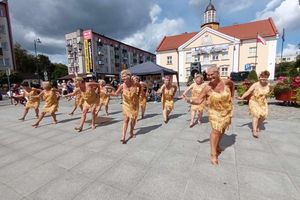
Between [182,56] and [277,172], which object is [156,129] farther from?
[182,56]

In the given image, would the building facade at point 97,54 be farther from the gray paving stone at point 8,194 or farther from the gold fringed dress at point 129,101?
the gray paving stone at point 8,194

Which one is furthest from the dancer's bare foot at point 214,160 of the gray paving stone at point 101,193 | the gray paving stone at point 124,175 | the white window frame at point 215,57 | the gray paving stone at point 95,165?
the white window frame at point 215,57

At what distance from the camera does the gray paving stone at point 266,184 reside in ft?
7.34

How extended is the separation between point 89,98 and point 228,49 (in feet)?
112

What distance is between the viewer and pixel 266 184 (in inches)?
95.6

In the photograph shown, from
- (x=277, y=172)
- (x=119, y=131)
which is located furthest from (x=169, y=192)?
(x=119, y=131)

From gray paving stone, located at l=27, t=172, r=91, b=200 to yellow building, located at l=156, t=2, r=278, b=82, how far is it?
25.6 meters

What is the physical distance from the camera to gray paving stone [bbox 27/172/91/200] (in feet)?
7.62

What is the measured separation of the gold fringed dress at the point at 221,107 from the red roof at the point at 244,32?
1384 inches

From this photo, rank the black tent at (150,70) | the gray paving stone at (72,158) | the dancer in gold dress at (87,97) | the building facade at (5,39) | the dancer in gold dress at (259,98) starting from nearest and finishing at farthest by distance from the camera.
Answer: the gray paving stone at (72,158)
the dancer in gold dress at (259,98)
the dancer in gold dress at (87,97)
the black tent at (150,70)
the building facade at (5,39)

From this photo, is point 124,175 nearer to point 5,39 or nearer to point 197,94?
point 197,94

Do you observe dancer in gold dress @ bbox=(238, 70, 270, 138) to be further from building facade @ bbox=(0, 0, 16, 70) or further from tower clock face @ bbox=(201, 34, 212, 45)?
building facade @ bbox=(0, 0, 16, 70)

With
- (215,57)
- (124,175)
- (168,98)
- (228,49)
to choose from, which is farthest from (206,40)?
(124,175)

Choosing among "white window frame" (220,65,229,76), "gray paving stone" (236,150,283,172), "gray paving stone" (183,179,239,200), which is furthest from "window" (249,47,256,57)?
"gray paving stone" (183,179,239,200)
